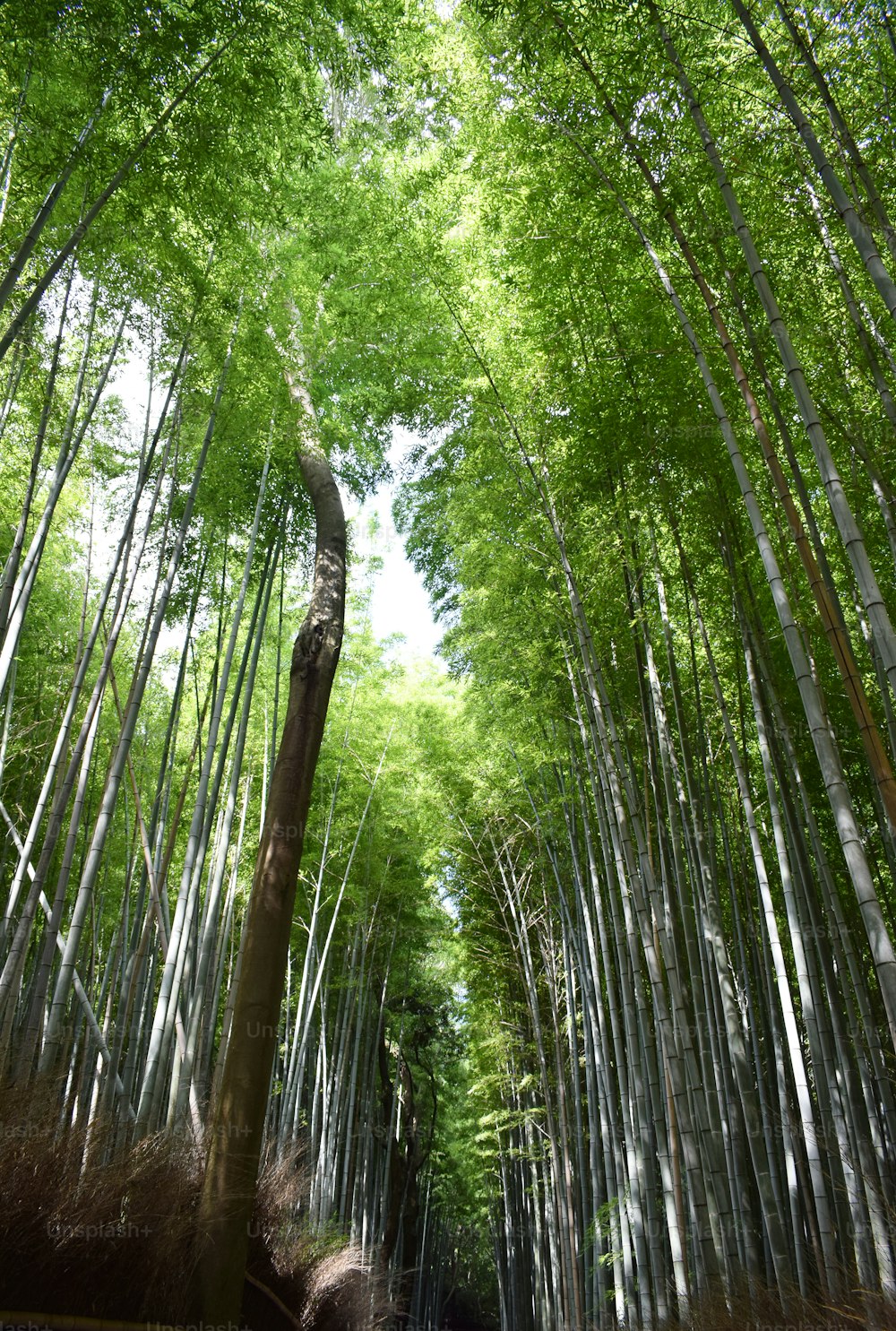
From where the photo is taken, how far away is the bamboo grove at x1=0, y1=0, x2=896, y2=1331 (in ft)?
9.38

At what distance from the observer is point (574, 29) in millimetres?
3094

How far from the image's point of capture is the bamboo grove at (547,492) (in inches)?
113

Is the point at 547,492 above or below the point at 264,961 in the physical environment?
above

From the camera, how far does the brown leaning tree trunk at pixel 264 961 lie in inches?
106

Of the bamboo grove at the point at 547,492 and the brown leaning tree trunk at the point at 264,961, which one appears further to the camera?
the bamboo grove at the point at 547,492

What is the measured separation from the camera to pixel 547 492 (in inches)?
170

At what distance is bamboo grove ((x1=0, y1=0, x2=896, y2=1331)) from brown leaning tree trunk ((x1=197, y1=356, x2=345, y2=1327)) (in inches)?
15.2

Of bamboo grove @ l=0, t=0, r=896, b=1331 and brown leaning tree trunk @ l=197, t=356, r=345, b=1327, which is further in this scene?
bamboo grove @ l=0, t=0, r=896, b=1331

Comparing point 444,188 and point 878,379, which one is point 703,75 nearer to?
point 878,379

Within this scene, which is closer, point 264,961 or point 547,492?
point 264,961

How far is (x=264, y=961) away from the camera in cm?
316

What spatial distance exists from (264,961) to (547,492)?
2656mm

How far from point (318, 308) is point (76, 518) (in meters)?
2.55

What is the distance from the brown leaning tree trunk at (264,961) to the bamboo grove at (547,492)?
386 millimetres
